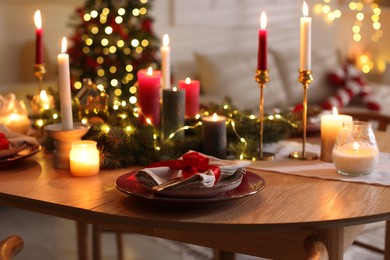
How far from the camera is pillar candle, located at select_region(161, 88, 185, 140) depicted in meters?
1.55

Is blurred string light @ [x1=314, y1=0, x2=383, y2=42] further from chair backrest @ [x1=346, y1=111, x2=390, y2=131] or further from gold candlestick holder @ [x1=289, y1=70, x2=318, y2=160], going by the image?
gold candlestick holder @ [x1=289, y1=70, x2=318, y2=160]

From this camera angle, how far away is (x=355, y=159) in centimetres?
136

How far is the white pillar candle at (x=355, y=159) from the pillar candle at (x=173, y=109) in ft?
1.34

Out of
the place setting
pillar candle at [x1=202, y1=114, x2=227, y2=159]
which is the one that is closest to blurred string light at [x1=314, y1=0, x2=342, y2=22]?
pillar candle at [x1=202, y1=114, x2=227, y2=159]

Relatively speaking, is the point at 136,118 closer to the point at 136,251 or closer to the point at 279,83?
the point at 136,251

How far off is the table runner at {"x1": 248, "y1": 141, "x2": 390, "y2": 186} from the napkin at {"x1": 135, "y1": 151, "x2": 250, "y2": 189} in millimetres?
212

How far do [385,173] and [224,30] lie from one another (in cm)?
343

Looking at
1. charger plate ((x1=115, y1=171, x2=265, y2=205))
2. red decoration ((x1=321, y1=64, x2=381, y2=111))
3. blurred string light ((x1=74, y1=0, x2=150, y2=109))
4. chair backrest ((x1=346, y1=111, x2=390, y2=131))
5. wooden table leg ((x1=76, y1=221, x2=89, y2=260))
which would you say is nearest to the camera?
charger plate ((x1=115, y1=171, x2=265, y2=205))

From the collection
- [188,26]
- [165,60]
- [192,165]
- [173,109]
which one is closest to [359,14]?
[188,26]

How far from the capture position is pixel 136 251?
2750 millimetres

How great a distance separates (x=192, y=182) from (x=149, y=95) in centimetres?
51

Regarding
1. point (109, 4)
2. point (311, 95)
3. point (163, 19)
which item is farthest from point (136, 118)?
point (311, 95)

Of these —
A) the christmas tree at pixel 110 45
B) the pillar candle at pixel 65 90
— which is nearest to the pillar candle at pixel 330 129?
the pillar candle at pixel 65 90

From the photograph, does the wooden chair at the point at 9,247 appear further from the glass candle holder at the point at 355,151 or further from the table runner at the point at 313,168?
the glass candle holder at the point at 355,151
